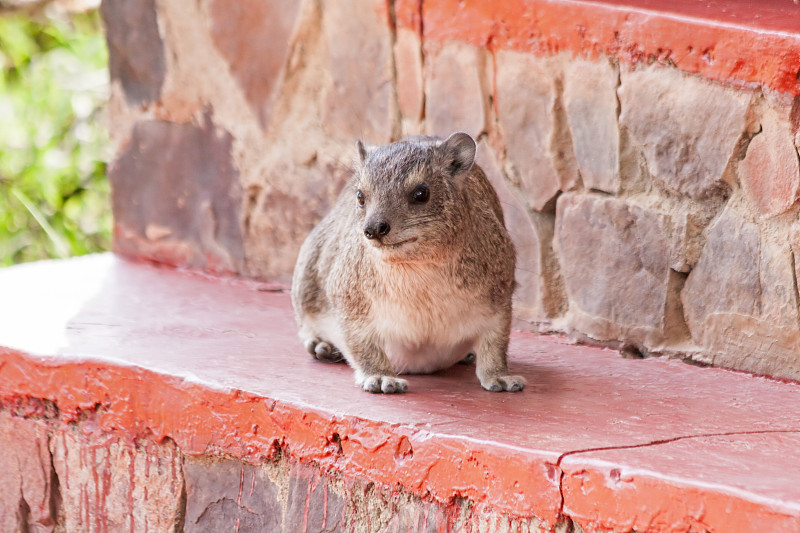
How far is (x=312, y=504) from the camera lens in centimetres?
314

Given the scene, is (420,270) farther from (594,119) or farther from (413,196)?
(594,119)

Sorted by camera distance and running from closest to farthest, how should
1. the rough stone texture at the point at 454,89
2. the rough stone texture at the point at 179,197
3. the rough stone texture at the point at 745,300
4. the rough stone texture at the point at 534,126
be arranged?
the rough stone texture at the point at 745,300
the rough stone texture at the point at 534,126
the rough stone texture at the point at 454,89
the rough stone texture at the point at 179,197

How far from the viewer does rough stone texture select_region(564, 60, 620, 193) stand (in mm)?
3709

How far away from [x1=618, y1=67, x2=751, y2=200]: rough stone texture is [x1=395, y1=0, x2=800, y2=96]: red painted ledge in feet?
0.19

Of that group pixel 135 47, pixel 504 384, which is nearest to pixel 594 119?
pixel 504 384

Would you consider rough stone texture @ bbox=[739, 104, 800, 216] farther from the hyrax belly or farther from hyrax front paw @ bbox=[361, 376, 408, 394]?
hyrax front paw @ bbox=[361, 376, 408, 394]

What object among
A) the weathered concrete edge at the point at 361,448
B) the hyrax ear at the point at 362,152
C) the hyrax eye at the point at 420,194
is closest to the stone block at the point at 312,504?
the weathered concrete edge at the point at 361,448

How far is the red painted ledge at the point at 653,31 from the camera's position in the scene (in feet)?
10.9

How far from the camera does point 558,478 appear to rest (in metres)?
2.66

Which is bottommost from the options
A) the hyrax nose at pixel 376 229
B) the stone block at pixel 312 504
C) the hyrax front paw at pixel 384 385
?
the stone block at pixel 312 504

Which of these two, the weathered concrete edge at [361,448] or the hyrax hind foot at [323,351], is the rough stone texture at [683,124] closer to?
the weathered concrete edge at [361,448]

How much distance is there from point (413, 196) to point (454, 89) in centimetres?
101

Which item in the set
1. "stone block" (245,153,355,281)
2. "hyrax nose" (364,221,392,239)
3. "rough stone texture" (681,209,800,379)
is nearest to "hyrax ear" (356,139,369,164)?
"hyrax nose" (364,221,392,239)

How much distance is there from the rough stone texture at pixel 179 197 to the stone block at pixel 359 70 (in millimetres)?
615
